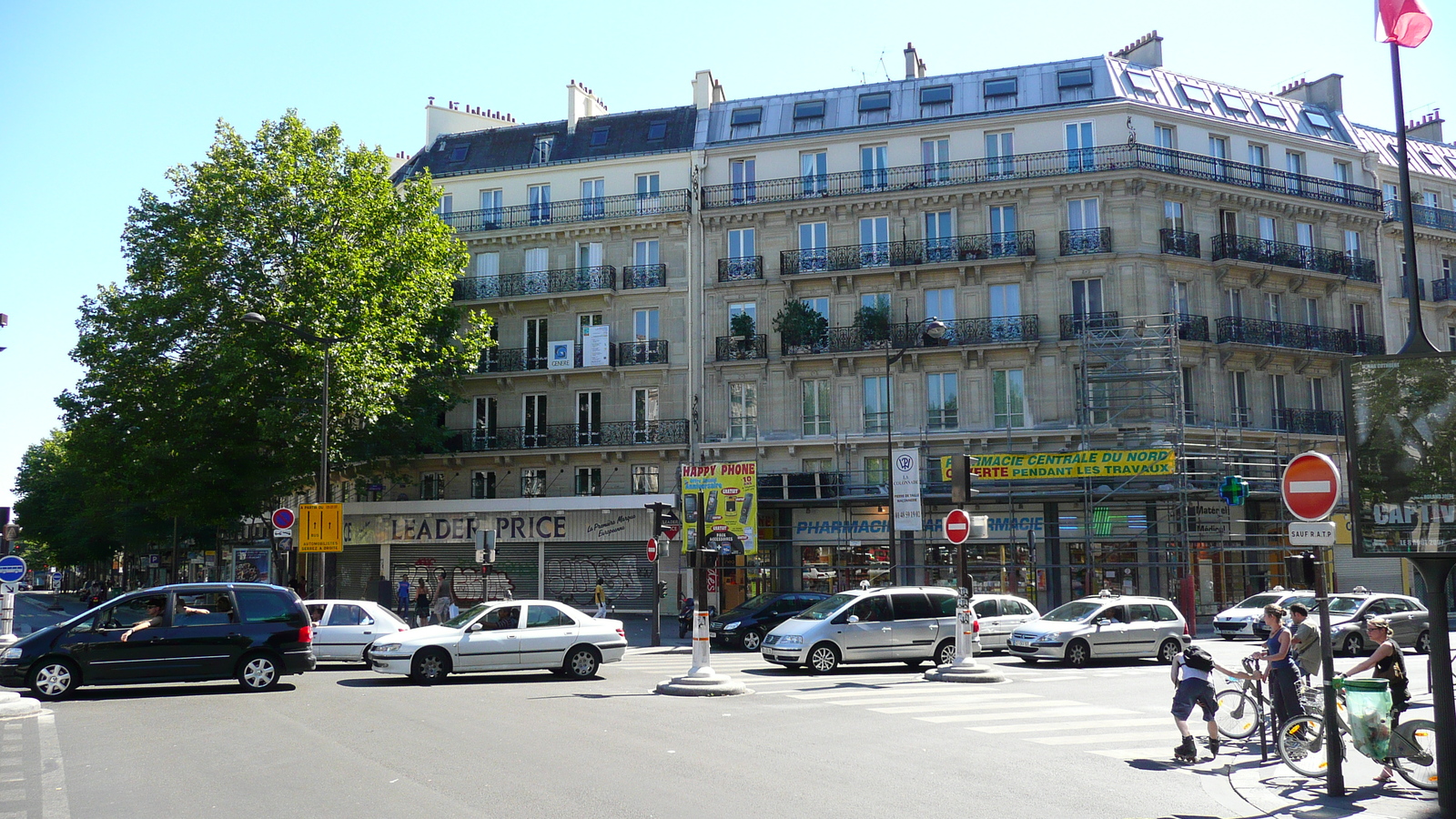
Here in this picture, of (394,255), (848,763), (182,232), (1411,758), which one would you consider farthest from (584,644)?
(182,232)

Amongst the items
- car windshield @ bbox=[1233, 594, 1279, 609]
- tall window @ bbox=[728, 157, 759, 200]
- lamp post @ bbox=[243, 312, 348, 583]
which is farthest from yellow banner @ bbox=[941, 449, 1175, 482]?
lamp post @ bbox=[243, 312, 348, 583]

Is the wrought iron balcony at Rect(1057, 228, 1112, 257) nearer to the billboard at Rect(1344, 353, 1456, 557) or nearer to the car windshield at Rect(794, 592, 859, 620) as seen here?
the car windshield at Rect(794, 592, 859, 620)

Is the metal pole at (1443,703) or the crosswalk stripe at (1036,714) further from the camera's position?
the crosswalk stripe at (1036,714)

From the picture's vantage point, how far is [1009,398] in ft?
114

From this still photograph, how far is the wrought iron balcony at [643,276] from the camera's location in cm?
3800

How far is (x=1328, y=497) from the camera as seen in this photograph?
8609mm

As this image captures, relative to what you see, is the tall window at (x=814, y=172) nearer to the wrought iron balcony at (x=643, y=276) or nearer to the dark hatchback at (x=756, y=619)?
the wrought iron balcony at (x=643, y=276)

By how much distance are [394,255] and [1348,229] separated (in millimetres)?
31208

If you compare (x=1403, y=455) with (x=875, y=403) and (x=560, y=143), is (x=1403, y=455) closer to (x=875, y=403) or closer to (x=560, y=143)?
(x=875, y=403)

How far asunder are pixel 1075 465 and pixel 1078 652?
10832 millimetres

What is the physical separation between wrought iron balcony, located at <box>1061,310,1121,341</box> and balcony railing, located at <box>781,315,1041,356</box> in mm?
779

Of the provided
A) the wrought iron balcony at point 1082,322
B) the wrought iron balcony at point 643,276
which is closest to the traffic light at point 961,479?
the wrought iron balcony at point 1082,322

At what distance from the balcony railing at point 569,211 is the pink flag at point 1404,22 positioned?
29963mm

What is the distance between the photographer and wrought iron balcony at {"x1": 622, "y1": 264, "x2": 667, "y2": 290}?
3800 centimetres
